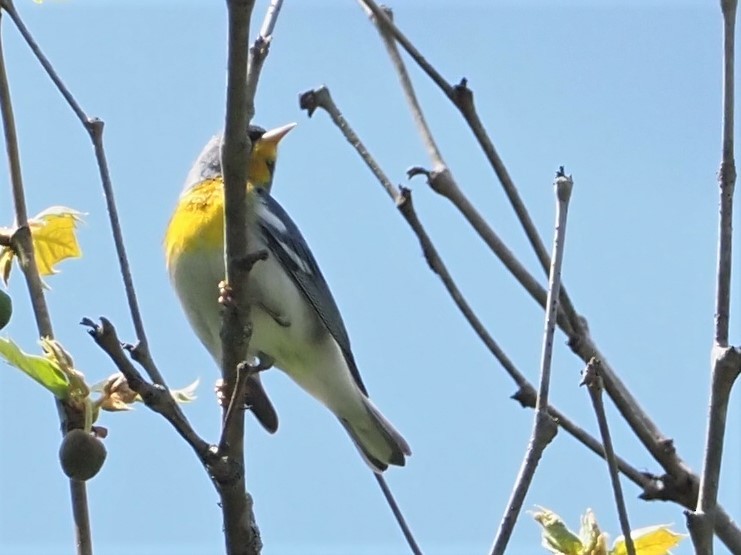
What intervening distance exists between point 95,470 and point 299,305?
222 cm

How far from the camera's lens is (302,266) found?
4051mm

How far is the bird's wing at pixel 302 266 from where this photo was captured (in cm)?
398

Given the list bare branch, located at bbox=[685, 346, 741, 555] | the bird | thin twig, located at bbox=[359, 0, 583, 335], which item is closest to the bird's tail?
the bird

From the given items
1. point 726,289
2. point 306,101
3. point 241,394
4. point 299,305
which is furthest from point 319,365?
point 726,289

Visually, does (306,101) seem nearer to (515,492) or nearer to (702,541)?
(515,492)

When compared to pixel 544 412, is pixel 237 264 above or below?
above

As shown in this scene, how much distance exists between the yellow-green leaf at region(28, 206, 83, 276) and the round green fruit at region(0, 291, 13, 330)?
0.59m

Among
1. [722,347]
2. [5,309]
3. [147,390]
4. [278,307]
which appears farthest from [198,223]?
[722,347]

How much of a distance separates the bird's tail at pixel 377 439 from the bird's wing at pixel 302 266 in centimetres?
18

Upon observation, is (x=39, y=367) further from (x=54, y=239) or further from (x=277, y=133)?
(x=277, y=133)

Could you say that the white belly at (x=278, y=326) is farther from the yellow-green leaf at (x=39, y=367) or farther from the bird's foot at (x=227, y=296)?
the yellow-green leaf at (x=39, y=367)

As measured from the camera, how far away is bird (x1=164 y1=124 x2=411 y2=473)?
381 centimetres

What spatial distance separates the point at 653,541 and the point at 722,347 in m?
0.47

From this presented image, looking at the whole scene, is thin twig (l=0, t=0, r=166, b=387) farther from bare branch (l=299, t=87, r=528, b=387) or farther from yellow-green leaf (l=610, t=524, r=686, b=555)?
yellow-green leaf (l=610, t=524, r=686, b=555)
